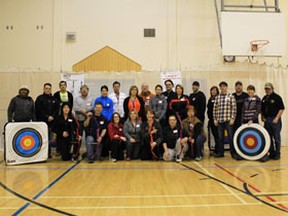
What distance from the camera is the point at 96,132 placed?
5922 mm

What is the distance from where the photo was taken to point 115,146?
5805 mm

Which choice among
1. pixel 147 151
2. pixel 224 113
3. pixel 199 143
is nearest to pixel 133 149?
pixel 147 151

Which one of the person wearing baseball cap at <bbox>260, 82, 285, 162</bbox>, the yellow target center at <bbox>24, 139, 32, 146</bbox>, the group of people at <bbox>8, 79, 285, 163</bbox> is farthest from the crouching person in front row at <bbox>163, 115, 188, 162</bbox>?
the yellow target center at <bbox>24, 139, 32, 146</bbox>

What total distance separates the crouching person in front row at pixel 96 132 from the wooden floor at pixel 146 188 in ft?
1.46

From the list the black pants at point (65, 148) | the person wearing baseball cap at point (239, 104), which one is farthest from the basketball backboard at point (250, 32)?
the black pants at point (65, 148)

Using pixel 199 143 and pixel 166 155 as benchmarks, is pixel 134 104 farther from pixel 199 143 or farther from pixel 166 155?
pixel 199 143

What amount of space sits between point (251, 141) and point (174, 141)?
144 cm

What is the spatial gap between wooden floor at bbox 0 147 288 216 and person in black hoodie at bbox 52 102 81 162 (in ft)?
1.43

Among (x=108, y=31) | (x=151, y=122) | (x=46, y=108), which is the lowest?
(x=151, y=122)

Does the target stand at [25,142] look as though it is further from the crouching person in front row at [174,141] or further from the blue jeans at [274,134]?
the blue jeans at [274,134]

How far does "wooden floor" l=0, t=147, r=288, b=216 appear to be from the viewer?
290cm

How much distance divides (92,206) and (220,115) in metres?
3.70

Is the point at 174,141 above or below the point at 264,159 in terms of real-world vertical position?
above

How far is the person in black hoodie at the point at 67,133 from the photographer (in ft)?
19.2
